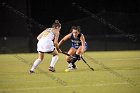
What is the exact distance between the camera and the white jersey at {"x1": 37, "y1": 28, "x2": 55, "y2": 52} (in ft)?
47.0

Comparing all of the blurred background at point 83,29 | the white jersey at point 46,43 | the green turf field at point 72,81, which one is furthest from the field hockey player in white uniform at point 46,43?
the blurred background at point 83,29

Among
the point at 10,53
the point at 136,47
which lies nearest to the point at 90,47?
the point at 136,47

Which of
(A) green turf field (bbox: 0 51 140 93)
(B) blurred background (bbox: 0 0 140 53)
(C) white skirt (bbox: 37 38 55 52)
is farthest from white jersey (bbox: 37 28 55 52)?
(B) blurred background (bbox: 0 0 140 53)

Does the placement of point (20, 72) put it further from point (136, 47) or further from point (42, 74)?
point (136, 47)

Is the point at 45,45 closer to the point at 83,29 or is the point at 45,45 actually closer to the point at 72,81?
the point at 72,81

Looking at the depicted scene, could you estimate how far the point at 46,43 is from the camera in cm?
1436

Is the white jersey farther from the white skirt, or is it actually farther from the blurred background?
the blurred background

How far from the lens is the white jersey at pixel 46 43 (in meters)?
14.3

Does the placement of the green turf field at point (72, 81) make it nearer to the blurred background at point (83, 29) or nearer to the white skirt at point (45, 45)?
the white skirt at point (45, 45)

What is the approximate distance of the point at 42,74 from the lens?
1422 centimetres

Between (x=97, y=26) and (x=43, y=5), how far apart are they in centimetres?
924

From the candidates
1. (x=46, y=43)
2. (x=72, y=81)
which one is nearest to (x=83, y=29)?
(x=46, y=43)

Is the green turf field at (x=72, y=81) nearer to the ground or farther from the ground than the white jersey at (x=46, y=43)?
nearer to the ground

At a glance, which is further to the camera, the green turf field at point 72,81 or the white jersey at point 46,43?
the white jersey at point 46,43
